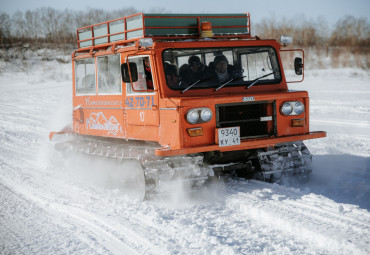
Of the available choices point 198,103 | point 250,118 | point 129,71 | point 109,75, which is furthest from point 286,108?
point 109,75

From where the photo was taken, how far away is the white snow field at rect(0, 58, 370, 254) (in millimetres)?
4387

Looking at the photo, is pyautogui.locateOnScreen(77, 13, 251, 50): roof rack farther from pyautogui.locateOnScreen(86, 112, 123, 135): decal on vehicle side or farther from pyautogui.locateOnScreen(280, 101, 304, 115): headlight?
pyautogui.locateOnScreen(280, 101, 304, 115): headlight

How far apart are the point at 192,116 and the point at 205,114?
20 cm

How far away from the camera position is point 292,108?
653cm

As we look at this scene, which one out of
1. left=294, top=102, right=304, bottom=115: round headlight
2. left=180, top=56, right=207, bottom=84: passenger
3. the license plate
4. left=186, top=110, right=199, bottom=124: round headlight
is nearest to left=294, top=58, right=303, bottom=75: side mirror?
left=294, top=102, right=304, bottom=115: round headlight

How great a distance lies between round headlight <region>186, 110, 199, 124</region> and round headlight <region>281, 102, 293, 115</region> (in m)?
1.45

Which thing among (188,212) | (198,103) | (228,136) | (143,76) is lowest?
(188,212)

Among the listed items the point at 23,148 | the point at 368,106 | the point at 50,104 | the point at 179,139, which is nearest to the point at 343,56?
the point at 368,106

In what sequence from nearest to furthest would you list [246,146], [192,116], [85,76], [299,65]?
1. [192,116]
2. [246,146]
3. [299,65]
4. [85,76]

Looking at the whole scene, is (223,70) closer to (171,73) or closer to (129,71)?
(171,73)

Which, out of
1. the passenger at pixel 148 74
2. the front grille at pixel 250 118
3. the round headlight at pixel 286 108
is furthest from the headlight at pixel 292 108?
the passenger at pixel 148 74

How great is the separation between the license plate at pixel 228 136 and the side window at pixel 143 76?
1.31 metres

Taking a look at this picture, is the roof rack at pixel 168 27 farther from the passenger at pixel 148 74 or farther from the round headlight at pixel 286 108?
the round headlight at pixel 286 108

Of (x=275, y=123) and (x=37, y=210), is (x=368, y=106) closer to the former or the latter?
(x=275, y=123)
